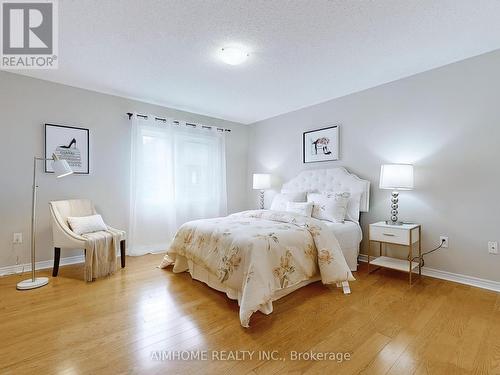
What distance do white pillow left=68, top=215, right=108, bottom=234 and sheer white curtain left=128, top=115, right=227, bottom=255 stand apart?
0.65 m

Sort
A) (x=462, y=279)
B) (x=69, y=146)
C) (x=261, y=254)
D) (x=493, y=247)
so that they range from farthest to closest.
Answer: (x=69, y=146) → (x=462, y=279) → (x=493, y=247) → (x=261, y=254)

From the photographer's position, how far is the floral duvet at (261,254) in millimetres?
1956

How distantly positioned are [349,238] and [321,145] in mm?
1572

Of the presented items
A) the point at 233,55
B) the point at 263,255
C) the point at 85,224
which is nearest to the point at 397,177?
the point at 263,255

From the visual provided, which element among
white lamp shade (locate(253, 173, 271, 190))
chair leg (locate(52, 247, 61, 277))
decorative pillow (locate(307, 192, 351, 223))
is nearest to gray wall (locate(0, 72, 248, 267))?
chair leg (locate(52, 247, 61, 277))

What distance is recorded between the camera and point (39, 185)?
3115mm

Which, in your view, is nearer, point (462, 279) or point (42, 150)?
point (462, 279)

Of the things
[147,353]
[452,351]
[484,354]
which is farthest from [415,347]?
[147,353]

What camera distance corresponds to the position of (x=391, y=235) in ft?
9.07

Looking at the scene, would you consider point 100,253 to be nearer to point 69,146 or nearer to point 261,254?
point 69,146

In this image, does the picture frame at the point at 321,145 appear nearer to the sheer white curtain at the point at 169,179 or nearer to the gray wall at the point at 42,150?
the sheer white curtain at the point at 169,179

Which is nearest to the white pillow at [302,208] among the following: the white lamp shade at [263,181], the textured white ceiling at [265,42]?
the white lamp shade at [263,181]

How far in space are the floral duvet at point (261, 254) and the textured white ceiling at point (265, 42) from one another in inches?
68.6

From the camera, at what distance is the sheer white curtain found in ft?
12.4
